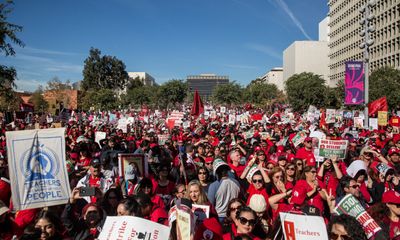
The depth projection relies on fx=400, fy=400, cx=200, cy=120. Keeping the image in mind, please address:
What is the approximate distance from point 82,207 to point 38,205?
1.04m

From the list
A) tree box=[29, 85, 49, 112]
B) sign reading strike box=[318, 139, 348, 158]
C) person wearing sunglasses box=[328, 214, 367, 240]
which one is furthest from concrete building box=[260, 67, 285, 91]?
person wearing sunglasses box=[328, 214, 367, 240]

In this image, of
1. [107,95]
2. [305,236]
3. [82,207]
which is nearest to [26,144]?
[82,207]

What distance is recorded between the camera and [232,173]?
8070 millimetres

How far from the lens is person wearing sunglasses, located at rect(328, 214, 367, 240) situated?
3.75 meters

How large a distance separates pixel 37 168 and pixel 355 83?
16001 mm

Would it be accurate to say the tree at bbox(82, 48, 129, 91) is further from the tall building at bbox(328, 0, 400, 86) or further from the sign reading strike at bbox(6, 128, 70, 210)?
the sign reading strike at bbox(6, 128, 70, 210)

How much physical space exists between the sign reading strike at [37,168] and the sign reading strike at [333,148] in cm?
515

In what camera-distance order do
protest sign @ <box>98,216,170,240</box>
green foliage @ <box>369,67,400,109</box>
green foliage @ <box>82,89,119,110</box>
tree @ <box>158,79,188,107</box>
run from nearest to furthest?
protest sign @ <box>98,216,170,240</box> < green foliage @ <box>369,67,400,109</box> < green foliage @ <box>82,89,119,110</box> < tree @ <box>158,79,188,107</box>

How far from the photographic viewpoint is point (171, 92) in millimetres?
79625

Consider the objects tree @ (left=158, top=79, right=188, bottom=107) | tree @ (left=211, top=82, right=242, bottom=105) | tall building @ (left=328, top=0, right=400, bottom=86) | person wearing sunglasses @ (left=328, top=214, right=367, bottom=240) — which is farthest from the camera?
tree @ (left=211, top=82, right=242, bottom=105)

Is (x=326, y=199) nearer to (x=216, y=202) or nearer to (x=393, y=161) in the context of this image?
(x=216, y=202)

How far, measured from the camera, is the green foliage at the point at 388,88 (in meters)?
39.4

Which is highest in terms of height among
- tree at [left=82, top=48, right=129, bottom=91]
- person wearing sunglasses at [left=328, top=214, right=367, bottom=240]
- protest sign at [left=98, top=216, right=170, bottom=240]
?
tree at [left=82, top=48, right=129, bottom=91]

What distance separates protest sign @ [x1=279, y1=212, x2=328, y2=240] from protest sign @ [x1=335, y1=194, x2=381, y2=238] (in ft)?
2.85
